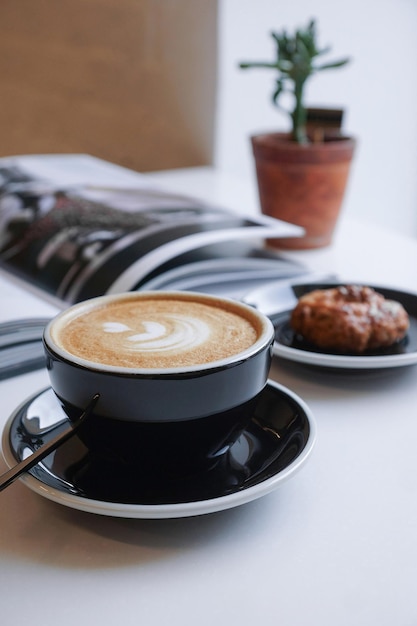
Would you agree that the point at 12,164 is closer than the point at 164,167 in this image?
Yes

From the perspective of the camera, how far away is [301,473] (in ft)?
1.45

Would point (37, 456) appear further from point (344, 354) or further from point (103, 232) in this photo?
point (103, 232)

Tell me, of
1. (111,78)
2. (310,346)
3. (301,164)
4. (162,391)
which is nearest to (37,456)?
(162,391)

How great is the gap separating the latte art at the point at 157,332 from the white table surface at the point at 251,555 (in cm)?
9

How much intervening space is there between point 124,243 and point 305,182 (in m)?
0.29

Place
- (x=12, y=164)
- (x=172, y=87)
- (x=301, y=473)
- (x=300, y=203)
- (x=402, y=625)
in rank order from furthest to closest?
(x=172, y=87) → (x=12, y=164) → (x=300, y=203) → (x=301, y=473) → (x=402, y=625)

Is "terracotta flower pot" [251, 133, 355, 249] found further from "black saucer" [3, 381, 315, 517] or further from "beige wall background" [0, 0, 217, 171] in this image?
"beige wall background" [0, 0, 217, 171]

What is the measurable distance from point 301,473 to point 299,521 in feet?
0.17

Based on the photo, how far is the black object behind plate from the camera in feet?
1.74

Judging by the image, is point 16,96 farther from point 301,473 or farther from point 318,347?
point 301,473

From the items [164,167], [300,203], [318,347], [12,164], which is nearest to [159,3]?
[164,167]

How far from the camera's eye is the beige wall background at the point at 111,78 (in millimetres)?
1446

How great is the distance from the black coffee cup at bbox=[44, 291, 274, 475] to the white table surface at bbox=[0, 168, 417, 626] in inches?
Result: 1.5

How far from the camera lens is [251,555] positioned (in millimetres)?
365
